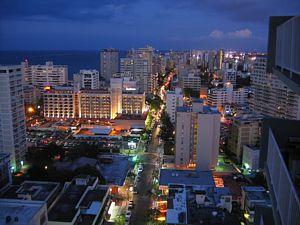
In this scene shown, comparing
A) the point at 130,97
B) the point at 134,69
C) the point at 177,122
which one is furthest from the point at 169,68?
the point at 177,122

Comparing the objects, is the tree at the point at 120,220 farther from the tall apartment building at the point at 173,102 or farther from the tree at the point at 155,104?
the tree at the point at 155,104

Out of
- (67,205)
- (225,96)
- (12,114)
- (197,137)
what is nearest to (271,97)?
(225,96)

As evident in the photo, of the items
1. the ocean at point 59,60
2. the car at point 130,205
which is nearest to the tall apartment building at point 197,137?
the car at point 130,205

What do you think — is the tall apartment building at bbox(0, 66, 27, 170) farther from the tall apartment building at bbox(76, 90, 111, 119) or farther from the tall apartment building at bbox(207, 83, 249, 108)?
the tall apartment building at bbox(207, 83, 249, 108)

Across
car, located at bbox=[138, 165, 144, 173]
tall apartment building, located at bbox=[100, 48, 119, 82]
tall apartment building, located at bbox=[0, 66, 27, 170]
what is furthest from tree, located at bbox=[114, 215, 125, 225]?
tall apartment building, located at bbox=[100, 48, 119, 82]

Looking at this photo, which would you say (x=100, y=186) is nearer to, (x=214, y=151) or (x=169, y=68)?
(x=214, y=151)

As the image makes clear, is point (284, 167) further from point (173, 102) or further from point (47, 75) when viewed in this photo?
point (47, 75)
